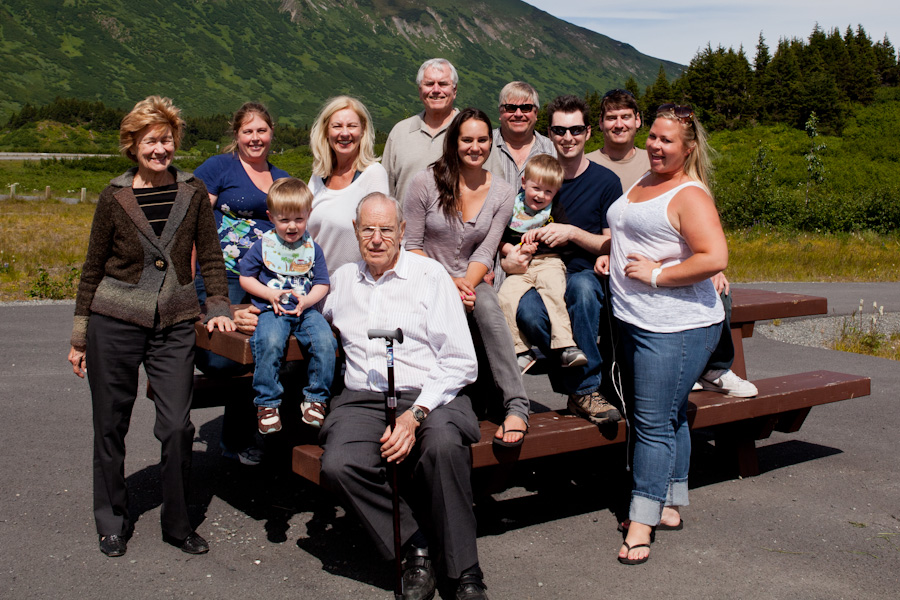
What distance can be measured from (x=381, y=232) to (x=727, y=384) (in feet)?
7.52

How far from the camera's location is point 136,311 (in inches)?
156

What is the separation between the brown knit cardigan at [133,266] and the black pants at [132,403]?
2.6 inches

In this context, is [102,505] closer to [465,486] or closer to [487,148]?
[465,486]

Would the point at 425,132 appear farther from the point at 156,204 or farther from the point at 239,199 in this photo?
the point at 156,204

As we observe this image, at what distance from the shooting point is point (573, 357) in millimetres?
4363

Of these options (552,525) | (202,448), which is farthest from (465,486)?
(202,448)

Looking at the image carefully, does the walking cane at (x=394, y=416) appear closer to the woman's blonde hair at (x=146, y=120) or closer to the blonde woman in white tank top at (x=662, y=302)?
the blonde woman in white tank top at (x=662, y=302)

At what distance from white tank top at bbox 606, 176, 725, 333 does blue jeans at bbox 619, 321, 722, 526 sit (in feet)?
0.19

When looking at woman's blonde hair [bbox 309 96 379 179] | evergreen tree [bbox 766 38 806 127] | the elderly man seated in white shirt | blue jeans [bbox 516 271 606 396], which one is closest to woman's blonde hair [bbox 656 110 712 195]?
blue jeans [bbox 516 271 606 396]

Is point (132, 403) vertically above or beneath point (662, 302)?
beneath

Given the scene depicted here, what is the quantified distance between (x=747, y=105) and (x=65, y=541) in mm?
64556

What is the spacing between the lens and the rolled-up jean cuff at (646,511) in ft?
13.6

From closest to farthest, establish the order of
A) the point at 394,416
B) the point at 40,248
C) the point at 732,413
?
1. the point at 394,416
2. the point at 732,413
3. the point at 40,248

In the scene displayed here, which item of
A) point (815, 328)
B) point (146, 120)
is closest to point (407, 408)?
point (146, 120)
